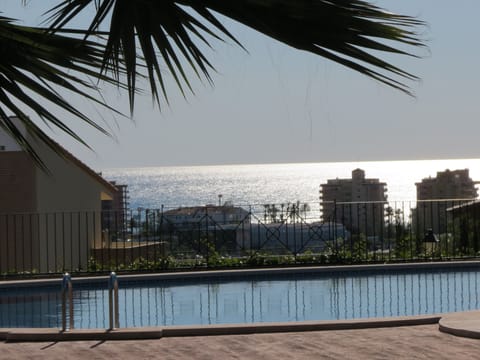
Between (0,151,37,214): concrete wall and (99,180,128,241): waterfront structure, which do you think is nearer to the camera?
(99,180,128,241): waterfront structure

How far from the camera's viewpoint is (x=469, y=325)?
667cm

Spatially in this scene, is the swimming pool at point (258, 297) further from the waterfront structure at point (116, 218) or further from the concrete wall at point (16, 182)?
the concrete wall at point (16, 182)

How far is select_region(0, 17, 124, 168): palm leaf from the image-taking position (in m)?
2.30

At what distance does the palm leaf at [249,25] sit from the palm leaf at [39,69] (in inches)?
15.4

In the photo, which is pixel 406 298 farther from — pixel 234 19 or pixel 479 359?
pixel 234 19

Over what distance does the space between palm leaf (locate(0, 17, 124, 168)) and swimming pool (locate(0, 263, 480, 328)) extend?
710 centimetres

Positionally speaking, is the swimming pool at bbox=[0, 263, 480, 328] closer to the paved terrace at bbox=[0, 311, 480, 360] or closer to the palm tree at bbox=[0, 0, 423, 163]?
the paved terrace at bbox=[0, 311, 480, 360]

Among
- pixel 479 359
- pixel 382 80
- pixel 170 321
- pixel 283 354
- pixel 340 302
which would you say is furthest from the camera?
pixel 340 302

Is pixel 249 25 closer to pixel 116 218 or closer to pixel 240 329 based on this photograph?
pixel 240 329

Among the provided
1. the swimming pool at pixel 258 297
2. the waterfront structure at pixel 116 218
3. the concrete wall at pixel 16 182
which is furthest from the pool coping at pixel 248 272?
the concrete wall at pixel 16 182

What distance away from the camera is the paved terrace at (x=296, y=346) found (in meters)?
6.00

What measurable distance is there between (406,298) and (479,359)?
5.17 metres

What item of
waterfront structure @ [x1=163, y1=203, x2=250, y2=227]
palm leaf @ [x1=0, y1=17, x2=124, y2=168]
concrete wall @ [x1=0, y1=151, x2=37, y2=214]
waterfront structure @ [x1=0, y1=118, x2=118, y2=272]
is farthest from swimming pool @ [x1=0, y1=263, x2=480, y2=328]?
palm leaf @ [x1=0, y1=17, x2=124, y2=168]

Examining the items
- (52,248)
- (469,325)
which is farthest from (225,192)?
(469,325)
